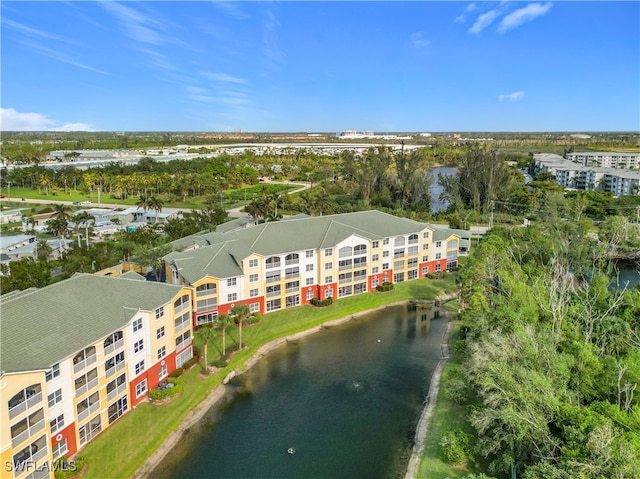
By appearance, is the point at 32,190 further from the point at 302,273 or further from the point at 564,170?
the point at 564,170

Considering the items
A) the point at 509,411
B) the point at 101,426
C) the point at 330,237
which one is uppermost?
the point at 330,237

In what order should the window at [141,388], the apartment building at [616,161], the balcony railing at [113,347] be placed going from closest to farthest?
1. the balcony railing at [113,347]
2. the window at [141,388]
3. the apartment building at [616,161]

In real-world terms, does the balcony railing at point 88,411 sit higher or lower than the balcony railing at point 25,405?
lower

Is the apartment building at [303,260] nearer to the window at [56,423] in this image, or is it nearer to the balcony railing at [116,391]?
the balcony railing at [116,391]

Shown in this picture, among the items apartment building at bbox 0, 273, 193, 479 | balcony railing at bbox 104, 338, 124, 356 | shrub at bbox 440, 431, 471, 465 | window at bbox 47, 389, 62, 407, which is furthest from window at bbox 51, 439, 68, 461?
shrub at bbox 440, 431, 471, 465

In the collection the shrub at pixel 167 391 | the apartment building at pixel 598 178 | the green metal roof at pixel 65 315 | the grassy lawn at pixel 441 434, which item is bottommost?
the grassy lawn at pixel 441 434

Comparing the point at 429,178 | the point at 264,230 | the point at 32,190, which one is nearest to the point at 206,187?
the point at 32,190

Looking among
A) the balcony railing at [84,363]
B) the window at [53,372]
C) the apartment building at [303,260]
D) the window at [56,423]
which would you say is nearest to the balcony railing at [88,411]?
the window at [56,423]
